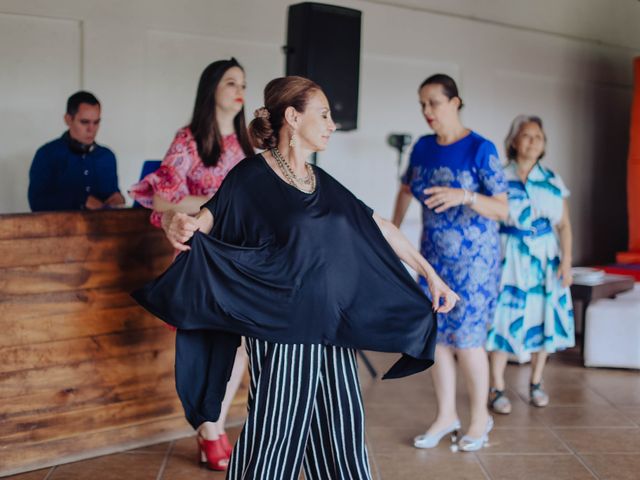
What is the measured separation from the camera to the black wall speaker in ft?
15.4

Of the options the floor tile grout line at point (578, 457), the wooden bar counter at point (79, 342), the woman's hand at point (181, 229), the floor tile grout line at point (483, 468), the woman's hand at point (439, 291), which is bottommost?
the floor tile grout line at point (483, 468)

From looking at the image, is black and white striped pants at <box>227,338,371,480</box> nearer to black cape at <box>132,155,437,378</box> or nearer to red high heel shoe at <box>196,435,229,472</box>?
black cape at <box>132,155,437,378</box>

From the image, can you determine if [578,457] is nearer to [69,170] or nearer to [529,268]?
[529,268]

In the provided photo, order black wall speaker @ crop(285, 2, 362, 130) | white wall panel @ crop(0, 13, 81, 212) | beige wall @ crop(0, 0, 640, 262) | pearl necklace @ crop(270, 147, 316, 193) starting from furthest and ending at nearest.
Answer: beige wall @ crop(0, 0, 640, 262)
white wall panel @ crop(0, 13, 81, 212)
black wall speaker @ crop(285, 2, 362, 130)
pearl necklace @ crop(270, 147, 316, 193)

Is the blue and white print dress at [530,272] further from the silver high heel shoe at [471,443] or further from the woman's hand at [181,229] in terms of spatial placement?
the woman's hand at [181,229]

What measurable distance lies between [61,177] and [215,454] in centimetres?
192

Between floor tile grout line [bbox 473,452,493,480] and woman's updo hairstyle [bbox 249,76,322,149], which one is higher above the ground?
woman's updo hairstyle [bbox 249,76,322,149]

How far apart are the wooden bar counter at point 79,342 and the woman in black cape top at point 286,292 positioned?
0.98 metres

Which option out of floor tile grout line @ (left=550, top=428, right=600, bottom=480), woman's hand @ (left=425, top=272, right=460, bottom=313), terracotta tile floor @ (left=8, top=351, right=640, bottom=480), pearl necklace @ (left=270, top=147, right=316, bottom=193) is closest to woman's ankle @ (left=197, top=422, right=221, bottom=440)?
terracotta tile floor @ (left=8, top=351, right=640, bottom=480)

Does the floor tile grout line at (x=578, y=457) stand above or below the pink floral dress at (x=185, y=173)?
below

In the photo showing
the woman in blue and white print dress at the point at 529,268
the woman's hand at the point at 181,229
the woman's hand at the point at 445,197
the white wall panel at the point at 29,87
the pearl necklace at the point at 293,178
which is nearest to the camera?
the woman's hand at the point at 181,229

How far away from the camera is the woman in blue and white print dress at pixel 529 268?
4.53m

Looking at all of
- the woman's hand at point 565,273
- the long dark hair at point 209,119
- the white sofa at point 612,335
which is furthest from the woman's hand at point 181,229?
the white sofa at point 612,335

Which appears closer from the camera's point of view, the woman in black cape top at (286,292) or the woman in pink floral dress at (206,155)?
the woman in black cape top at (286,292)
